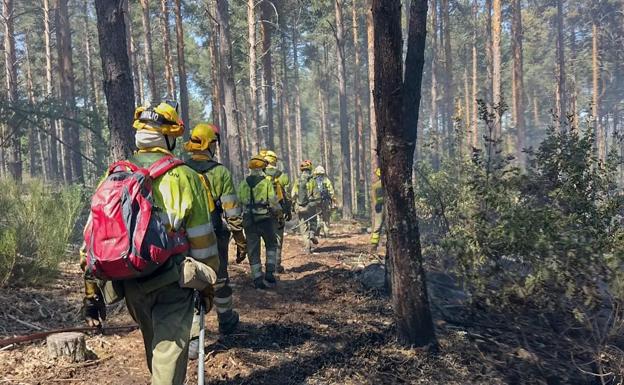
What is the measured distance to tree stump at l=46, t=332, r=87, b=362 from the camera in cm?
434

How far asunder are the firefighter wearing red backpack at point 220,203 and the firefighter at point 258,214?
2.16 m

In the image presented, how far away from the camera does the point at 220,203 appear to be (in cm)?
509

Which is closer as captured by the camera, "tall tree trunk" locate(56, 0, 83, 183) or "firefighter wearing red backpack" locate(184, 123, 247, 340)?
"firefighter wearing red backpack" locate(184, 123, 247, 340)

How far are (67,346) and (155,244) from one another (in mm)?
2400

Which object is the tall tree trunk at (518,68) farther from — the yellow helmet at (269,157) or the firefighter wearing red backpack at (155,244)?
the firefighter wearing red backpack at (155,244)

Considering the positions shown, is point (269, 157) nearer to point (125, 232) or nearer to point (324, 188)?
point (324, 188)

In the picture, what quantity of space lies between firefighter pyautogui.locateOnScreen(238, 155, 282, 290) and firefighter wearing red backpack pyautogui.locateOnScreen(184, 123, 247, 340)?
2.16 metres

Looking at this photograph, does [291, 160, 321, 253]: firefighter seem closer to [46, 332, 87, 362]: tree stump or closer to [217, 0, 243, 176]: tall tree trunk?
[217, 0, 243, 176]: tall tree trunk

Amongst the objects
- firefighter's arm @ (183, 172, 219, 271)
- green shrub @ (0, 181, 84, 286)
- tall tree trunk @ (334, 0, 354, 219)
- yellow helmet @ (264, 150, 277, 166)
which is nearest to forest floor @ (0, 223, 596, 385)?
green shrub @ (0, 181, 84, 286)

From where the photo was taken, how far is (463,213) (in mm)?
5906

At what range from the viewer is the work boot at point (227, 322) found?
16.9ft

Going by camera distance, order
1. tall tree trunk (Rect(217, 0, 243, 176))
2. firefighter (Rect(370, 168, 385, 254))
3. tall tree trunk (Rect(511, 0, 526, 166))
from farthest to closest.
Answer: tall tree trunk (Rect(511, 0, 526, 166)), tall tree trunk (Rect(217, 0, 243, 176)), firefighter (Rect(370, 168, 385, 254))

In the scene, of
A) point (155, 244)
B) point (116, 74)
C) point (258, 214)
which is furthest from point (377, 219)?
point (155, 244)

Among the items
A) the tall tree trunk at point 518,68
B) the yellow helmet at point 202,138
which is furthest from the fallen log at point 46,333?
the tall tree trunk at point 518,68
